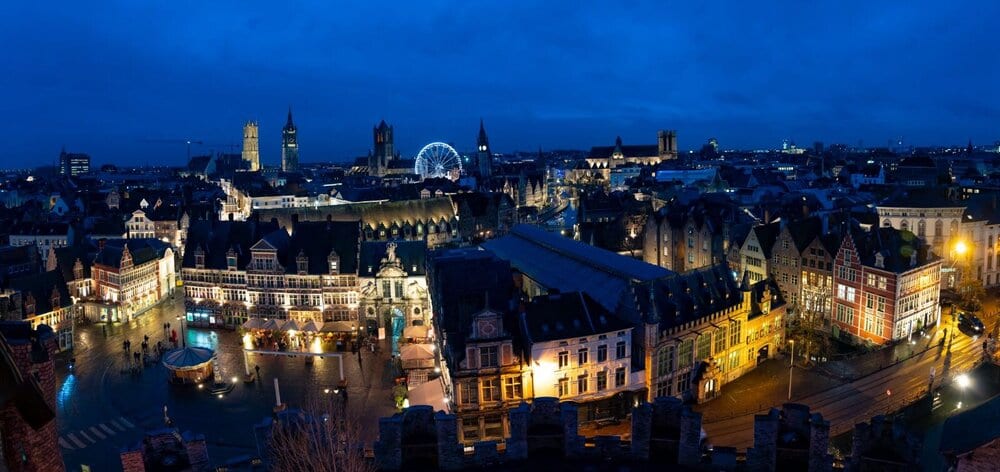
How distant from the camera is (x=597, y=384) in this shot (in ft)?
147

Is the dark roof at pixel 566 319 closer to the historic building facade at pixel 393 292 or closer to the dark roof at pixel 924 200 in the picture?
the historic building facade at pixel 393 292

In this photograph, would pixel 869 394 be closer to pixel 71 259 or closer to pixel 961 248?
pixel 961 248

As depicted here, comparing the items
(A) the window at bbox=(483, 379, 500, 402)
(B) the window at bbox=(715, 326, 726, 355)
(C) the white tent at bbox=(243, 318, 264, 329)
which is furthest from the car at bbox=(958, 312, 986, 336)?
(C) the white tent at bbox=(243, 318, 264, 329)

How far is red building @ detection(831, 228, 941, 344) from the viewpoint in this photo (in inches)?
2232

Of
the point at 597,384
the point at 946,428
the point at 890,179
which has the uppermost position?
the point at 890,179

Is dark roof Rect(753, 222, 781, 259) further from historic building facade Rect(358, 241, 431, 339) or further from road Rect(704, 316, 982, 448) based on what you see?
historic building facade Rect(358, 241, 431, 339)

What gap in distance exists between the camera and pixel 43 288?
63969 mm

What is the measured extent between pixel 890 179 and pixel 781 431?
151 meters

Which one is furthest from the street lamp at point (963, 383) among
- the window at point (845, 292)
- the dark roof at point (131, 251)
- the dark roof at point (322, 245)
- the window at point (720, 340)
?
the dark roof at point (131, 251)

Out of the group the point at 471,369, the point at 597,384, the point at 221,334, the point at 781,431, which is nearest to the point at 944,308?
the point at 597,384

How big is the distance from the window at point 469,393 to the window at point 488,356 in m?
1.31

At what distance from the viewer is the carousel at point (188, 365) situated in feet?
170

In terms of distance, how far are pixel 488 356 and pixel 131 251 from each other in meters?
52.7

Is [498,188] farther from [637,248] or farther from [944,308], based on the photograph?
[944,308]
